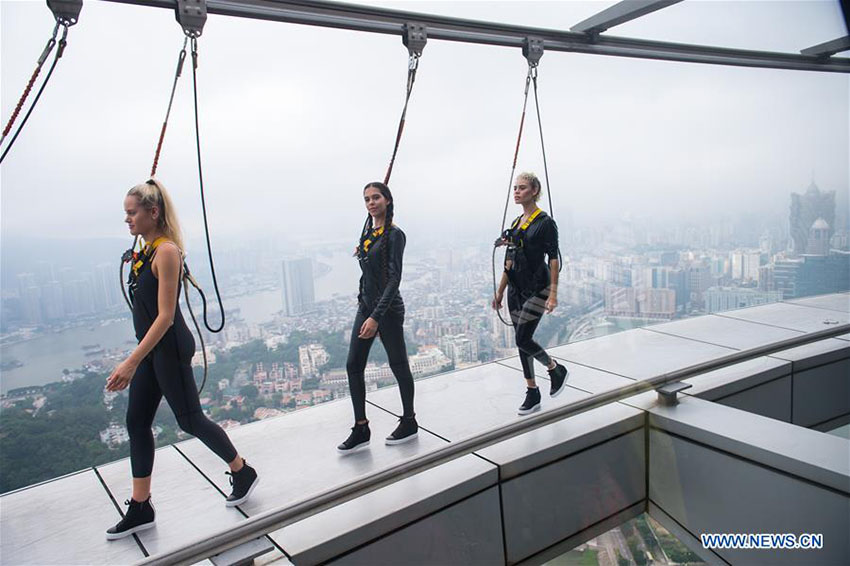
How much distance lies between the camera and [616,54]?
3.30 m

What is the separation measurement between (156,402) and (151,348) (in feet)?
0.79

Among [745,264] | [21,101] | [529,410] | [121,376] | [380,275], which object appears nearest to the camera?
[21,101]

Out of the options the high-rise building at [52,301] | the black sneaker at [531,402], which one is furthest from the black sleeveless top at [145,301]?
the black sneaker at [531,402]

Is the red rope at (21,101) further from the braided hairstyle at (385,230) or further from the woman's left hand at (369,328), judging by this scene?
the woman's left hand at (369,328)

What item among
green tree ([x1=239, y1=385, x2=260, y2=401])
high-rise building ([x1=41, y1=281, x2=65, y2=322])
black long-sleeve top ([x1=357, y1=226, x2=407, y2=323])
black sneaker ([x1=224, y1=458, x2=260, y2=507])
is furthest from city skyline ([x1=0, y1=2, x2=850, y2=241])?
black sneaker ([x1=224, y1=458, x2=260, y2=507])

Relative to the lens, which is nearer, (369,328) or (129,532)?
(129,532)

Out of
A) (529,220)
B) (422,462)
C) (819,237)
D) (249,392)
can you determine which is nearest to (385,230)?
(529,220)

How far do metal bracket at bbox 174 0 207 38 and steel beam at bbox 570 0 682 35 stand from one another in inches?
77.6

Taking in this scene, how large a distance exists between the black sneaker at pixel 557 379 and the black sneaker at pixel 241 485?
1.78 meters

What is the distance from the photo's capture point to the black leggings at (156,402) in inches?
85.0

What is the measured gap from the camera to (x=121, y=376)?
6.83 ft

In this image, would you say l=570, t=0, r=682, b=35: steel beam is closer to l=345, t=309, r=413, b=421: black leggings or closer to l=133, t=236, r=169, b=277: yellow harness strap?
l=345, t=309, r=413, b=421: black leggings

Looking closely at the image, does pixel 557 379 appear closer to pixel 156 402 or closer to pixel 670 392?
pixel 670 392

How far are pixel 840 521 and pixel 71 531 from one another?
3114 millimetres
